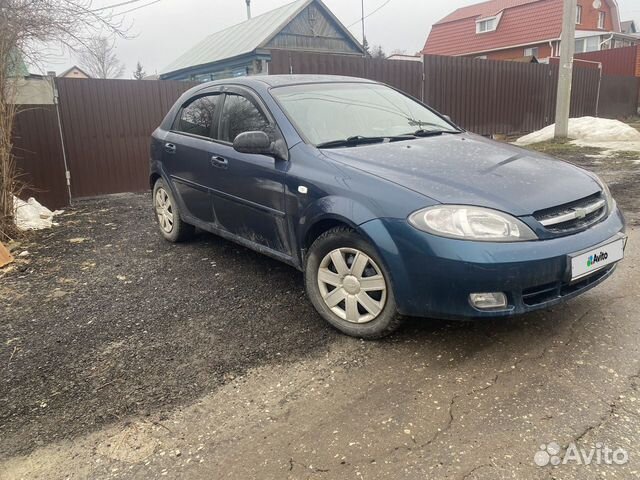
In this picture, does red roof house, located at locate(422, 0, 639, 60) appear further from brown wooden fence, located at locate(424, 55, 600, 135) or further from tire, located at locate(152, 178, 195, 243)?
tire, located at locate(152, 178, 195, 243)

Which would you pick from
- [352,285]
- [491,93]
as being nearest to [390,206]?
[352,285]

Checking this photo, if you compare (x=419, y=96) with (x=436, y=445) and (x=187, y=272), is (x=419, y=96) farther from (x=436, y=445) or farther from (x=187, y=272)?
(x=436, y=445)

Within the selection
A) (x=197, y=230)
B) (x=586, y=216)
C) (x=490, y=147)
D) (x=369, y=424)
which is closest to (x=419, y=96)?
(x=197, y=230)

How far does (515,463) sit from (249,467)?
109 cm

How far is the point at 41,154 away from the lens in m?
8.09

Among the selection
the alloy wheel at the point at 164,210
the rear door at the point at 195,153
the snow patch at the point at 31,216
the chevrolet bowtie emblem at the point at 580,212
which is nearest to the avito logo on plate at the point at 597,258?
the chevrolet bowtie emblem at the point at 580,212

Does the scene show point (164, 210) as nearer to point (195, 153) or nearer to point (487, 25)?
point (195, 153)

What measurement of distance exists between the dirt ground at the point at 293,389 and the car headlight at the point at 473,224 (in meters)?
0.71

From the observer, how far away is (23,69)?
22.3 ft

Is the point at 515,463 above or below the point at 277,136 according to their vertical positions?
below

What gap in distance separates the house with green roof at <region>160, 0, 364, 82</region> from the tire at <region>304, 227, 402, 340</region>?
17752 millimetres

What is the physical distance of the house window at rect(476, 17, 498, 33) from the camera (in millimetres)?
35906

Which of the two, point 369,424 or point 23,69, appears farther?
point 23,69

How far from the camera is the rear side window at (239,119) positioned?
12.9 feet
